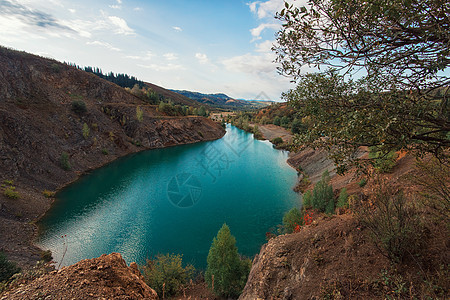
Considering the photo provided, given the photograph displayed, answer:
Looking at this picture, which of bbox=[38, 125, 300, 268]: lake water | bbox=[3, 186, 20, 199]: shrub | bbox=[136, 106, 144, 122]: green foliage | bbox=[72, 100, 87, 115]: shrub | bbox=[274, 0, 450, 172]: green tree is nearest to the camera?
bbox=[274, 0, 450, 172]: green tree

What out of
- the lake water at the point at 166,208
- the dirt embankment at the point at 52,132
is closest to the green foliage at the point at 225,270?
A: the lake water at the point at 166,208

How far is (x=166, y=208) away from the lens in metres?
23.1

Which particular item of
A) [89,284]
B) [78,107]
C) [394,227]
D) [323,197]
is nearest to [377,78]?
[394,227]

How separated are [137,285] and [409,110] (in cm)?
751

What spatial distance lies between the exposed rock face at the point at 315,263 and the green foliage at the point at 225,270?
3829mm

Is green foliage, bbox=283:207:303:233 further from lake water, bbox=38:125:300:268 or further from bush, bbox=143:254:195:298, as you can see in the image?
bush, bbox=143:254:195:298

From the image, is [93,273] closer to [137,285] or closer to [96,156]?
[137,285]

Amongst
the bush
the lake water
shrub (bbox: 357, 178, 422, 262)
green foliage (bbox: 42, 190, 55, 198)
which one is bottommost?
green foliage (bbox: 42, 190, 55, 198)

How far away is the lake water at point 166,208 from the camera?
16594 mm

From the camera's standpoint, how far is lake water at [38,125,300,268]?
16.6 meters

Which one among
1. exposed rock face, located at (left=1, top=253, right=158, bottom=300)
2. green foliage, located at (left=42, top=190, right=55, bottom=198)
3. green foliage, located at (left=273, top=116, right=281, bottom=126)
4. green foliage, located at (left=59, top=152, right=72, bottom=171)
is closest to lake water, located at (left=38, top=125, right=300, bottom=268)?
green foliage, located at (left=42, top=190, right=55, bottom=198)

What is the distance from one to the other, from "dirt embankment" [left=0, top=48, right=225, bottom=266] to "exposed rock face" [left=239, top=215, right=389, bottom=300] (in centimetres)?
1478

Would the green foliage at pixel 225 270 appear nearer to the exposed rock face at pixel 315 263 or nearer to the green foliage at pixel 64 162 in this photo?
the exposed rock face at pixel 315 263

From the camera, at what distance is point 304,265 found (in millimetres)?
6414
